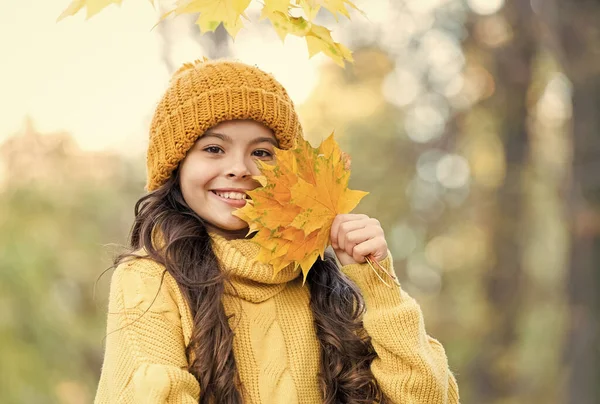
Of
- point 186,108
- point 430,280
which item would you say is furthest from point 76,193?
point 186,108

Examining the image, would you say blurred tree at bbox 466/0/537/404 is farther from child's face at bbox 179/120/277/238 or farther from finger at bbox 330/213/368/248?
finger at bbox 330/213/368/248

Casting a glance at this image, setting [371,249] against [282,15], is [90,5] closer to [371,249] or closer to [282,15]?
[282,15]

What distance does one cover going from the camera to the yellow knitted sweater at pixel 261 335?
8.09 feet

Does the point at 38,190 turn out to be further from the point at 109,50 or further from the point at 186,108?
the point at 186,108

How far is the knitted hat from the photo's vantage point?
2.77 m

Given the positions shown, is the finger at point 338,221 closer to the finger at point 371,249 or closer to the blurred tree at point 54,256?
the finger at point 371,249

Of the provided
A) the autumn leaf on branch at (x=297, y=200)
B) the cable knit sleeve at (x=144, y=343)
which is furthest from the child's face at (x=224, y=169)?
the cable knit sleeve at (x=144, y=343)

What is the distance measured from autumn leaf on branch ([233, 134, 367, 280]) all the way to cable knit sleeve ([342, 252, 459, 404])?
196mm

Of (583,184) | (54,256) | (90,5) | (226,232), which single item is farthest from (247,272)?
(54,256)

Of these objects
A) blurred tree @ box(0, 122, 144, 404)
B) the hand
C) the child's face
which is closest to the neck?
the child's face

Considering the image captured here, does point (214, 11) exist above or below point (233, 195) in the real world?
above

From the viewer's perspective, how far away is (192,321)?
2.58 meters

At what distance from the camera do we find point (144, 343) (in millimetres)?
2441

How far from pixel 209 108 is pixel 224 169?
0.20 meters
